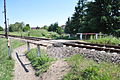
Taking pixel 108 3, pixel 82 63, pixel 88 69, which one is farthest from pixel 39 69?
pixel 108 3

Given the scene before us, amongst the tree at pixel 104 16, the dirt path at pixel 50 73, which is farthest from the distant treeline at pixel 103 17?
the dirt path at pixel 50 73

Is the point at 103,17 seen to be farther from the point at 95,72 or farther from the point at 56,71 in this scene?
the point at 95,72

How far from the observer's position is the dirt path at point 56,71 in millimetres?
6430

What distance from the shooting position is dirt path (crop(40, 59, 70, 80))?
643 centimetres

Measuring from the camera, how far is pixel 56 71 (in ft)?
22.5

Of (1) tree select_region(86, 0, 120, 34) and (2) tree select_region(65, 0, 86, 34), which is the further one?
(2) tree select_region(65, 0, 86, 34)

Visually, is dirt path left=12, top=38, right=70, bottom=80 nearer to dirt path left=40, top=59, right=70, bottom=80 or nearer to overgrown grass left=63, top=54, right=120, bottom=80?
dirt path left=40, top=59, right=70, bottom=80

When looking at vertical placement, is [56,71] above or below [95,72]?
below

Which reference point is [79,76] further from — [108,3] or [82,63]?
[108,3]

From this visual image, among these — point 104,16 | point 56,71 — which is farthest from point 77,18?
point 56,71

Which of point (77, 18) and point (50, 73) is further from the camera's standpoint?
point (77, 18)

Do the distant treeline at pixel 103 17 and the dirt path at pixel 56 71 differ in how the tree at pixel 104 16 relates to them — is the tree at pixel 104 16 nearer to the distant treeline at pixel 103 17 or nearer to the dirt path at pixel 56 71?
the distant treeline at pixel 103 17

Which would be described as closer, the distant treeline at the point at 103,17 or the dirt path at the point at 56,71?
the dirt path at the point at 56,71

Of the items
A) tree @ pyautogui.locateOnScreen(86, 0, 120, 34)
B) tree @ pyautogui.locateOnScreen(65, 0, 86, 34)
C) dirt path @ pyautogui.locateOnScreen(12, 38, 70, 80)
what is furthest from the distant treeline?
dirt path @ pyautogui.locateOnScreen(12, 38, 70, 80)
